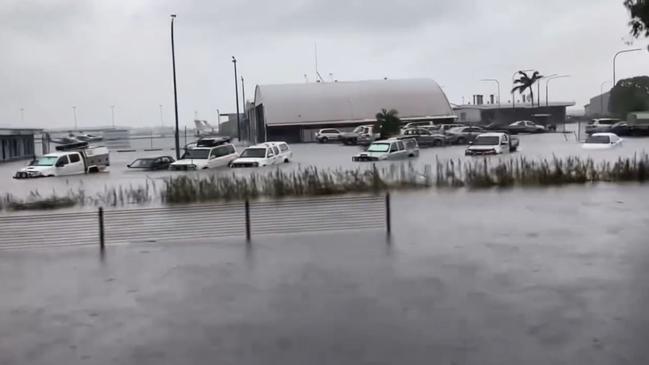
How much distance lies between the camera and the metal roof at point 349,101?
68562 mm

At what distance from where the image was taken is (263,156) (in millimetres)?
35594

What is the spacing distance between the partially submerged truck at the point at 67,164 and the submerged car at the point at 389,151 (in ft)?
41.9

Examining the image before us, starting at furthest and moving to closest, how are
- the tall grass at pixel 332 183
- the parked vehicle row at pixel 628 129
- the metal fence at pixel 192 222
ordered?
the parked vehicle row at pixel 628 129
the tall grass at pixel 332 183
the metal fence at pixel 192 222

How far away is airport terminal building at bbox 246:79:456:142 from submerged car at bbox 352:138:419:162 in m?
27.6

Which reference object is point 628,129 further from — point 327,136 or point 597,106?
point 597,106

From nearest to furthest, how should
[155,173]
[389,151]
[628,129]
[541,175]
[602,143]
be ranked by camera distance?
[541,175] < [155,173] < [389,151] < [602,143] < [628,129]

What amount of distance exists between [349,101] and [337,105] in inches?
47.2

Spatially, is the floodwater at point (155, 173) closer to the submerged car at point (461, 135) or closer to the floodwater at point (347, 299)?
the submerged car at point (461, 135)

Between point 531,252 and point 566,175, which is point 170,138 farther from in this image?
point 531,252

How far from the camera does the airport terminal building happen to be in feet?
223

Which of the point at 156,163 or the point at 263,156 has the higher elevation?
the point at 263,156

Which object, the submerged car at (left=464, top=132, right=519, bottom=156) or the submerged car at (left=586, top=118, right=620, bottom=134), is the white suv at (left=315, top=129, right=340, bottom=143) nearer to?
the submerged car at (left=586, top=118, right=620, bottom=134)

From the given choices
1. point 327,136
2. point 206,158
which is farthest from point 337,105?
point 206,158

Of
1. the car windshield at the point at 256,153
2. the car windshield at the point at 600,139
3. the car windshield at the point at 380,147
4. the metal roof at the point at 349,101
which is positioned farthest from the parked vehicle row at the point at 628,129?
the car windshield at the point at 256,153
